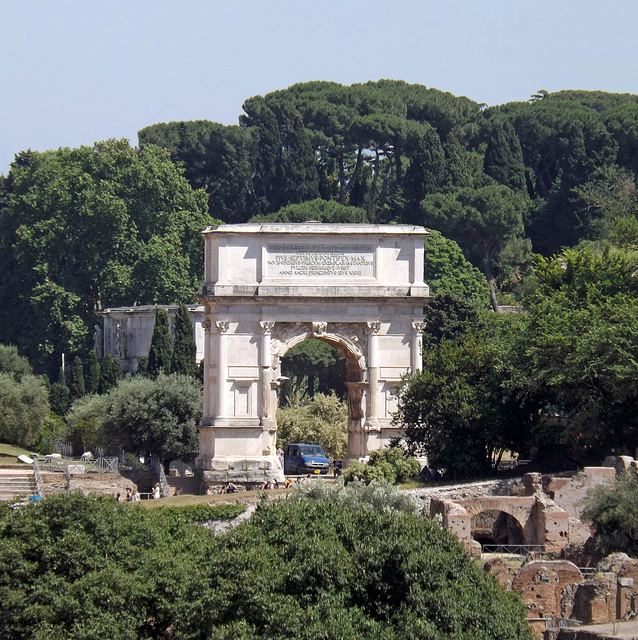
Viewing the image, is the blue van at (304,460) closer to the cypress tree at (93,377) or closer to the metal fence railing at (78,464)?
the metal fence railing at (78,464)

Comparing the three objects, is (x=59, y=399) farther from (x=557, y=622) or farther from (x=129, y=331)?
(x=557, y=622)

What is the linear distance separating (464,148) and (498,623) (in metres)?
76.5

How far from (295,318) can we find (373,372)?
2.62 m

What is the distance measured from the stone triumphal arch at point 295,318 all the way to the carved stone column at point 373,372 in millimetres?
27

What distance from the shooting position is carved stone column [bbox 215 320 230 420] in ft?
172

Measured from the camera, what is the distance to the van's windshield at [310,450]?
5950 centimetres

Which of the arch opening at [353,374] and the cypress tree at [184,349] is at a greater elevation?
the cypress tree at [184,349]

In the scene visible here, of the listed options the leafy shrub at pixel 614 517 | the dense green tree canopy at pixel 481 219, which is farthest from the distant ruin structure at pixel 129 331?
the leafy shrub at pixel 614 517

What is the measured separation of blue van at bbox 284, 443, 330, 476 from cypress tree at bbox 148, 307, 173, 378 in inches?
639

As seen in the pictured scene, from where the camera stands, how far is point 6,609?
33781mm

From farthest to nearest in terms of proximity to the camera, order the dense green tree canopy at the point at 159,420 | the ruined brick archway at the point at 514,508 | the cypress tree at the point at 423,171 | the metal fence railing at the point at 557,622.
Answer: the cypress tree at the point at 423,171
the dense green tree canopy at the point at 159,420
the ruined brick archway at the point at 514,508
the metal fence railing at the point at 557,622

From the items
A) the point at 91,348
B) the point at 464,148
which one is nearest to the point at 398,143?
the point at 464,148

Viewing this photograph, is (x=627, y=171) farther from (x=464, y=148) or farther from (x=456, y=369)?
(x=456, y=369)

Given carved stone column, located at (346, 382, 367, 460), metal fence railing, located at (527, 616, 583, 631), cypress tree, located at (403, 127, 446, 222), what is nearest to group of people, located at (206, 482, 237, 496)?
carved stone column, located at (346, 382, 367, 460)
